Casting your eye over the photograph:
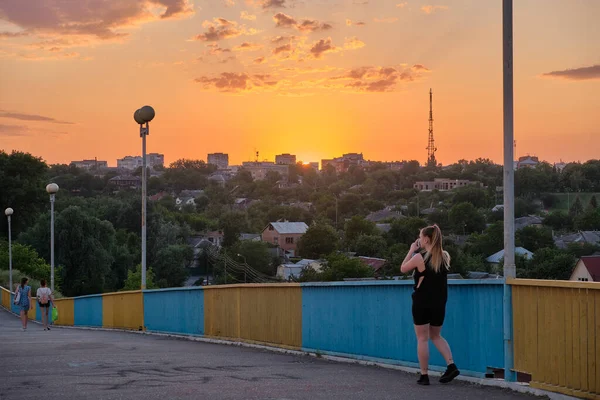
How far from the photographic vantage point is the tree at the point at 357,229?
464ft

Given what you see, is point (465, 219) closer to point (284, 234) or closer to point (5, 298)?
point (284, 234)

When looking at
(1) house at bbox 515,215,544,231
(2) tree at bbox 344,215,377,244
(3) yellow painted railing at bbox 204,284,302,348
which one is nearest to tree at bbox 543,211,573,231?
(1) house at bbox 515,215,544,231

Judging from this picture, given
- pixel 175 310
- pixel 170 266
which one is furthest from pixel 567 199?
pixel 175 310

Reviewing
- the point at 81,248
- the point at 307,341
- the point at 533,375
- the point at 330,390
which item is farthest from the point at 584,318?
the point at 81,248

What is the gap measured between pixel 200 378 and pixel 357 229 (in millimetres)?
132968

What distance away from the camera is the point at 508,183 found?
10.4 meters

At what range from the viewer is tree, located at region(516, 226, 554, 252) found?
98.4 metres

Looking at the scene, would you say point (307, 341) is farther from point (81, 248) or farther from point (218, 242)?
point (218, 242)

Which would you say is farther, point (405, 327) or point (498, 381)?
point (405, 327)

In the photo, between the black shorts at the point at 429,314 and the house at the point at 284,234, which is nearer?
the black shorts at the point at 429,314

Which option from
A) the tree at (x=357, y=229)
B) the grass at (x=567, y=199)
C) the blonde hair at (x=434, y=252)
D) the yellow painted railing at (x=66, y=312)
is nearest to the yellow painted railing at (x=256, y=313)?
the blonde hair at (x=434, y=252)

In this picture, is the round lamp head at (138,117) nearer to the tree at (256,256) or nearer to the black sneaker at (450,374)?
the black sneaker at (450,374)

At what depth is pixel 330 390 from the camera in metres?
9.77

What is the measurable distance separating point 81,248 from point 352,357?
272 feet
